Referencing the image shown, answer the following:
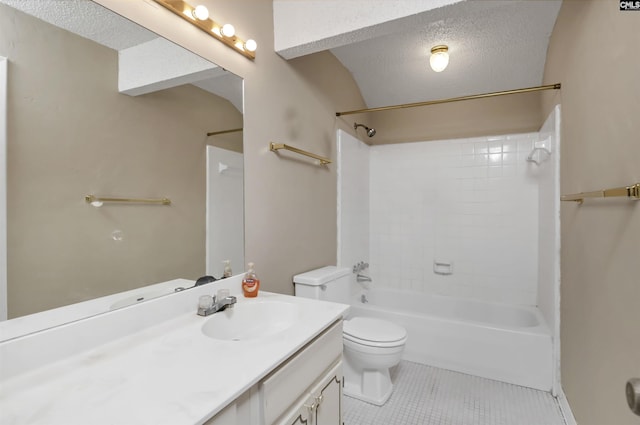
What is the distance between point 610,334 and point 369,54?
8.25 feet

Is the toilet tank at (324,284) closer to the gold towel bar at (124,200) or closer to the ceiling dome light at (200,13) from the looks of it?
the gold towel bar at (124,200)

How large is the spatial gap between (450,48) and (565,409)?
A: 8.81 feet

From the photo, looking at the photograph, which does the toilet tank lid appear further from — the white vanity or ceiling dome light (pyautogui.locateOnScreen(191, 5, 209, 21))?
ceiling dome light (pyautogui.locateOnScreen(191, 5, 209, 21))

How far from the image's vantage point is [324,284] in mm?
2078

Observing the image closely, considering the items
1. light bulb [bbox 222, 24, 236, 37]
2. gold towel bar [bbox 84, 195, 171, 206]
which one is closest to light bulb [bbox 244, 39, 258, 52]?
light bulb [bbox 222, 24, 236, 37]

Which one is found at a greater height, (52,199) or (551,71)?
(551,71)

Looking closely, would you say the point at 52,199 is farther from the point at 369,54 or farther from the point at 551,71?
the point at 551,71

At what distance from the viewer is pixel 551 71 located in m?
2.34

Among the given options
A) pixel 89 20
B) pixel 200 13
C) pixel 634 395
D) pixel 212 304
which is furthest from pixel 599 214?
pixel 89 20

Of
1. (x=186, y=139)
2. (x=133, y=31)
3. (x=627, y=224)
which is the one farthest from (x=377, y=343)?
(x=133, y=31)

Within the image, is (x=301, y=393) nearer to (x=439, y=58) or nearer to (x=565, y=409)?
(x=565, y=409)

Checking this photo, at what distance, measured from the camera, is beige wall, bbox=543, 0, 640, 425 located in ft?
3.39

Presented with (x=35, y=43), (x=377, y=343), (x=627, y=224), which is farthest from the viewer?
(x=377, y=343)

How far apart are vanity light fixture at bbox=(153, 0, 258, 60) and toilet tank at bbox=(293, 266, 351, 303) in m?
1.41
